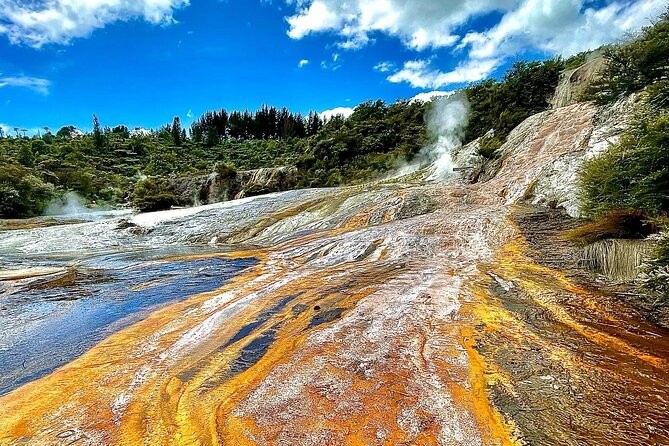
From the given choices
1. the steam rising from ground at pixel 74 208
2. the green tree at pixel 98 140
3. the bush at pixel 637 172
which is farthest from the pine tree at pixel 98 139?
the bush at pixel 637 172

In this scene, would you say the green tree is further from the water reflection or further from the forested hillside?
the water reflection

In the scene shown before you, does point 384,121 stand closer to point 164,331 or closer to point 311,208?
point 311,208

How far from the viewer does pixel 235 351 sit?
158 inches

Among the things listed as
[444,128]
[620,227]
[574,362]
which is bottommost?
[574,362]

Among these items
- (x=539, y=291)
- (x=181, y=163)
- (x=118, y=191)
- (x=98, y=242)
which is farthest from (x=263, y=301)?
(x=181, y=163)

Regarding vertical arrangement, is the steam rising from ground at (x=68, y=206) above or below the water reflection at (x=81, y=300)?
above

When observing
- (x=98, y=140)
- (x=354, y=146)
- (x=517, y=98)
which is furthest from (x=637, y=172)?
(x=98, y=140)

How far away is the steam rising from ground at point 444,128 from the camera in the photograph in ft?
88.5

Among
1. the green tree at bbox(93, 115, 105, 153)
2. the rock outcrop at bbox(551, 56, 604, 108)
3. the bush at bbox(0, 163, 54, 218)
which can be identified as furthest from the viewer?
the green tree at bbox(93, 115, 105, 153)

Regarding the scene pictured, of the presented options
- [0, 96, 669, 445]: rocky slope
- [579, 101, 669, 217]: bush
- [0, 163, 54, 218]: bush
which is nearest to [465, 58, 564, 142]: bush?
[579, 101, 669, 217]: bush

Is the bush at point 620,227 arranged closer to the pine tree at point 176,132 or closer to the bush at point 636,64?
the bush at point 636,64

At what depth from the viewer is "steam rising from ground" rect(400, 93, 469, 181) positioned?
27.0 meters

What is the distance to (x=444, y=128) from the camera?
98.4 feet

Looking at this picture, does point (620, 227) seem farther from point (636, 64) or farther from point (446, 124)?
point (446, 124)
